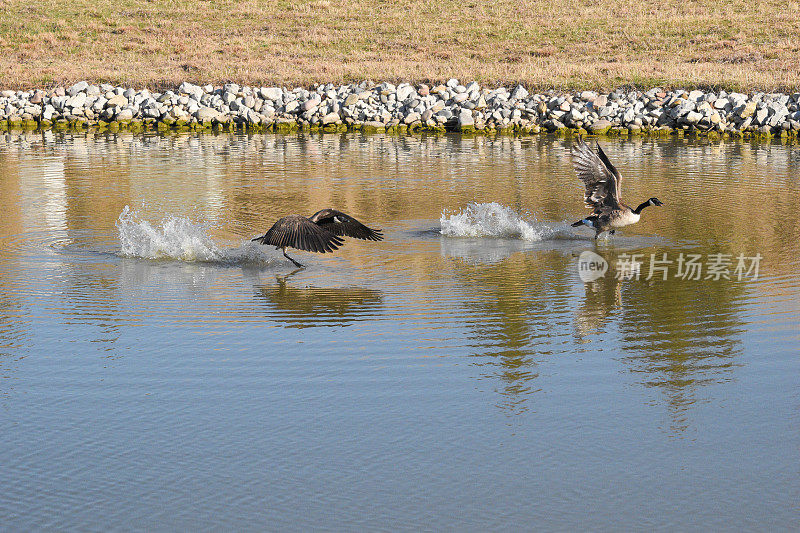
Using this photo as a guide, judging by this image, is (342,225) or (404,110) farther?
(404,110)

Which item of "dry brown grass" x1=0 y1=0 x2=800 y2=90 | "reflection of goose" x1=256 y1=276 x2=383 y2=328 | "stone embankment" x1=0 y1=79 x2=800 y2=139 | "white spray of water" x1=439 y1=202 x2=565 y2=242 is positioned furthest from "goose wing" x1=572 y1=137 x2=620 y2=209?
"dry brown grass" x1=0 y1=0 x2=800 y2=90

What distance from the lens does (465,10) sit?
54.7 metres

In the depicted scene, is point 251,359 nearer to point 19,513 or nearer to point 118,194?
point 19,513

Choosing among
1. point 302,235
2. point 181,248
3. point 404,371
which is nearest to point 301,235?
point 302,235

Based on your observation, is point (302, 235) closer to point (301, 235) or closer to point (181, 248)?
point (301, 235)

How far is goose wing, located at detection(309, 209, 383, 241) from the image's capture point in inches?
477

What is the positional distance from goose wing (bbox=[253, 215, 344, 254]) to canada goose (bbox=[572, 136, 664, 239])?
13.4 feet

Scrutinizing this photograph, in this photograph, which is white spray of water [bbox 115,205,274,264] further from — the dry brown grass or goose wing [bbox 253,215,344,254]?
the dry brown grass

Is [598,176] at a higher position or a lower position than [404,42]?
lower

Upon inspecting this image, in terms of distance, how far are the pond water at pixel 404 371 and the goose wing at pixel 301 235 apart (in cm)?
48

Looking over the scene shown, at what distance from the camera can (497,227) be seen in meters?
15.0

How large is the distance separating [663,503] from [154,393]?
385 centimetres

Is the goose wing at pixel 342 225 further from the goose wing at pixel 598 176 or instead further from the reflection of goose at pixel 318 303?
the goose wing at pixel 598 176

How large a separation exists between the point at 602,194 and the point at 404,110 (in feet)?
66.5
